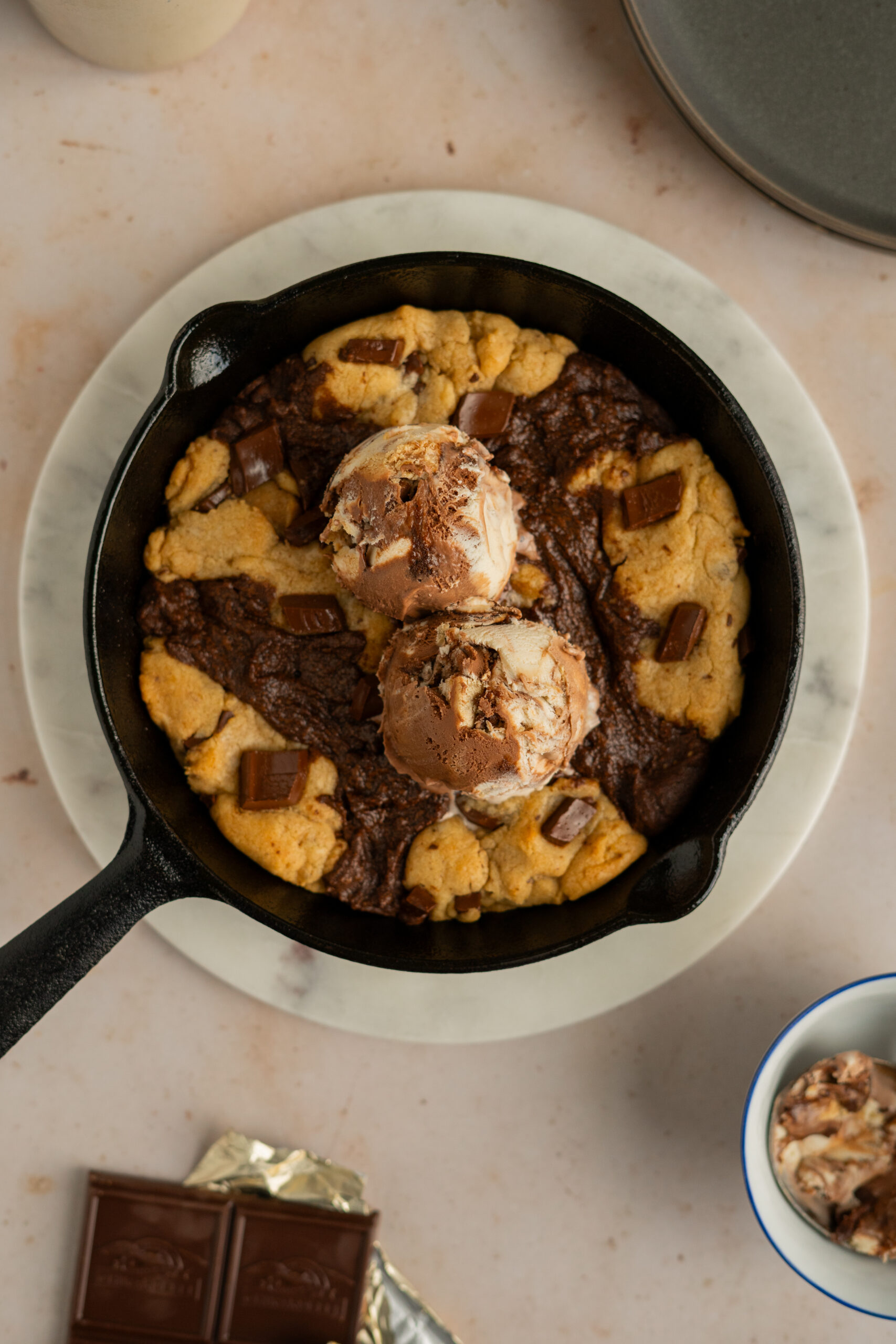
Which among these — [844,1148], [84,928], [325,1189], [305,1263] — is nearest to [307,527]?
[84,928]

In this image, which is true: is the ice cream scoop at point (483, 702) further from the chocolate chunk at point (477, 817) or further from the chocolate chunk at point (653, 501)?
the chocolate chunk at point (653, 501)

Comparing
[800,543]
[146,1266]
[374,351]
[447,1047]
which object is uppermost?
[374,351]

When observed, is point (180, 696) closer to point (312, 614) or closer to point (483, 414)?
point (312, 614)

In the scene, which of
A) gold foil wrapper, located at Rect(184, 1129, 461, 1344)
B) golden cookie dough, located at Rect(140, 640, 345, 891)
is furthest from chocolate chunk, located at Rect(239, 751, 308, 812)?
gold foil wrapper, located at Rect(184, 1129, 461, 1344)

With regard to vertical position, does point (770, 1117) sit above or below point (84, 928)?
below

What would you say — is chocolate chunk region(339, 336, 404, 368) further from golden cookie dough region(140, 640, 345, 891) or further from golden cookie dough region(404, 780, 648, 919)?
golden cookie dough region(404, 780, 648, 919)

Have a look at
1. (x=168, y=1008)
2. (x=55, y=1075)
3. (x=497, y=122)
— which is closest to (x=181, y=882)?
(x=168, y=1008)
